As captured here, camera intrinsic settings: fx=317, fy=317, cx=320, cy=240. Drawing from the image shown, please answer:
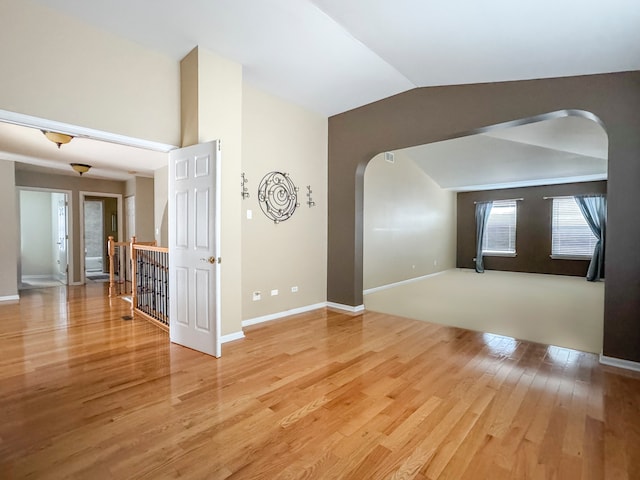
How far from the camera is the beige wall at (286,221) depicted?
4168 millimetres

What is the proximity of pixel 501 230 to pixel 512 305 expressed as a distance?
4.92m

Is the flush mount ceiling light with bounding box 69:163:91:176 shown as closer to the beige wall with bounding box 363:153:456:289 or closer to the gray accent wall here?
the gray accent wall

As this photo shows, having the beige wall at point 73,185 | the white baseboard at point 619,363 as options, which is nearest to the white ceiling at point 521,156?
the white baseboard at point 619,363

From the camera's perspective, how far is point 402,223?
25.2ft

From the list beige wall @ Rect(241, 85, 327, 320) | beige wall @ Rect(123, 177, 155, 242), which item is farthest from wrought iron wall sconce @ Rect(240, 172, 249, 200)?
beige wall @ Rect(123, 177, 155, 242)

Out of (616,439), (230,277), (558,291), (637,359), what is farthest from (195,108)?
(558,291)

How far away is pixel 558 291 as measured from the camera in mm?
6512

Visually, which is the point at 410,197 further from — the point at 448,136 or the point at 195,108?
the point at 195,108

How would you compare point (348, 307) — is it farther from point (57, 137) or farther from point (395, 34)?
point (57, 137)

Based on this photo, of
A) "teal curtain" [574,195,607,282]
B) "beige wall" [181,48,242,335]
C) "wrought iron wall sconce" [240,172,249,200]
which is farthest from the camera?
"teal curtain" [574,195,607,282]

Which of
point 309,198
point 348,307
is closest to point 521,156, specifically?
point 309,198

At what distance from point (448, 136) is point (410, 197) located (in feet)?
13.6

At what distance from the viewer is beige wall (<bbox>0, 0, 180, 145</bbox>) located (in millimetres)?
2561

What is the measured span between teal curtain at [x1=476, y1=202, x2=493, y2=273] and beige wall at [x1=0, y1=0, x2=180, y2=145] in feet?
29.7
